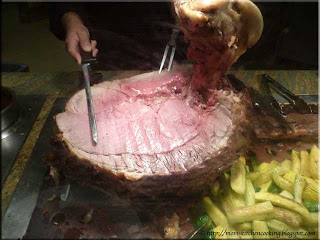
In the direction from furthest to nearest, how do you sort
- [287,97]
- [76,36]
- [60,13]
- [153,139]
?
[287,97]
[76,36]
[60,13]
[153,139]

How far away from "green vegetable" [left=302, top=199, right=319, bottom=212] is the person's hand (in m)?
1.70

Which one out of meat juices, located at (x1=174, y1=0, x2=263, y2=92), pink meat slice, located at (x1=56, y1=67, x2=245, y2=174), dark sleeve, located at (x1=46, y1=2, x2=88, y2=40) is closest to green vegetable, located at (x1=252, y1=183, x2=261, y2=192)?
pink meat slice, located at (x1=56, y1=67, x2=245, y2=174)

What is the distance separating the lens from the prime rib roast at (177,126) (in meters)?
1.52

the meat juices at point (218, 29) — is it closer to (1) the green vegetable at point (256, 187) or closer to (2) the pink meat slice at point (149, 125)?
(2) the pink meat slice at point (149, 125)

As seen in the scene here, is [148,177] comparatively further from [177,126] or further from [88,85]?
[88,85]

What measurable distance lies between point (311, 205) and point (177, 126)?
937 mm

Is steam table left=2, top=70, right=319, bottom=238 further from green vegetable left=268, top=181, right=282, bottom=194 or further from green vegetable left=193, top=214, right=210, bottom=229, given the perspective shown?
green vegetable left=268, top=181, right=282, bottom=194

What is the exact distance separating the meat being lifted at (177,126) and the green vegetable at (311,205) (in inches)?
20.4

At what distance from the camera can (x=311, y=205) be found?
5.44ft

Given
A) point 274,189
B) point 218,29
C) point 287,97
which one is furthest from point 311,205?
point 218,29

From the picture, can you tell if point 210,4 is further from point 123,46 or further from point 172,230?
point 172,230

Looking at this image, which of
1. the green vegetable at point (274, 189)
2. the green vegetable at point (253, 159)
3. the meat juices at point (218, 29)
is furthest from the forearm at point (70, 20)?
the green vegetable at point (274, 189)

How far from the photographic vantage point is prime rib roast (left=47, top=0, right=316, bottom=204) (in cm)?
152

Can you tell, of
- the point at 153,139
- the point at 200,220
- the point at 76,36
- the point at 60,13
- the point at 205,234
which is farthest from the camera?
the point at 76,36
